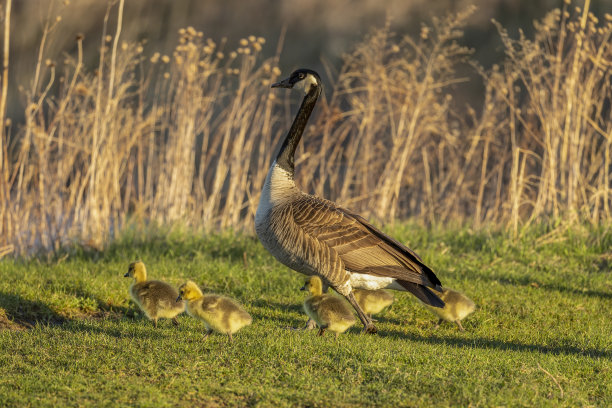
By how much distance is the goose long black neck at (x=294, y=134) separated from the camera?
820 cm

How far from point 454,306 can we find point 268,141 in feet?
18.6

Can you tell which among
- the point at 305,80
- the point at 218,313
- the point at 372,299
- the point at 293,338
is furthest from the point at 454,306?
the point at 305,80

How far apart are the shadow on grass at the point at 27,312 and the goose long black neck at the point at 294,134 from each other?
276cm

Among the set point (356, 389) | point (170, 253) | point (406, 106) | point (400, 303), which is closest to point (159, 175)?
point (170, 253)

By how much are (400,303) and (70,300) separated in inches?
141

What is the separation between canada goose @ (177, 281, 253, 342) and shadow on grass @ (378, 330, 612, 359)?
5.20ft

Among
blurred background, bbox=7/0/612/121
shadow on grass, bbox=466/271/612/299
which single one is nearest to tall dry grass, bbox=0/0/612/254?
shadow on grass, bbox=466/271/612/299

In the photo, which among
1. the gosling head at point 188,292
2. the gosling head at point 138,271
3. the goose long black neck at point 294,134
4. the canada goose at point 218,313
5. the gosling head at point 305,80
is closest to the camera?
the canada goose at point 218,313

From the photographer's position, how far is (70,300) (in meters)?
8.26

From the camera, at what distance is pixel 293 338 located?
680 cm

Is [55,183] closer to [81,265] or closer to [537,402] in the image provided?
[81,265]

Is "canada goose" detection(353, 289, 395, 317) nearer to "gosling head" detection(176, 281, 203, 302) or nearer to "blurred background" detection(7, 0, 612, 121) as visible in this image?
"gosling head" detection(176, 281, 203, 302)

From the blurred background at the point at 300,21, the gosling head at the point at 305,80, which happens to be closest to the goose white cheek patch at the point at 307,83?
the gosling head at the point at 305,80

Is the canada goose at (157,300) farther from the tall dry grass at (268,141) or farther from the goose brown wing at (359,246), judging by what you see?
the tall dry grass at (268,141)
